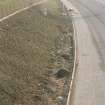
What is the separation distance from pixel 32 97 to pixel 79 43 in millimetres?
14254

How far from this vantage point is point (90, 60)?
2659 centimetres

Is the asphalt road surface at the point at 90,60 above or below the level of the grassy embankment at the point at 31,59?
below

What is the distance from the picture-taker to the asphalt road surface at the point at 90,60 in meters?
19.6

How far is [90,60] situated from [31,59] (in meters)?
4.99

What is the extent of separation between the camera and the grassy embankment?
1842 centimetres

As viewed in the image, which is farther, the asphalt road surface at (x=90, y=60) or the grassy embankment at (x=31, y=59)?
the asphalt road surface at (x=90, y=60)

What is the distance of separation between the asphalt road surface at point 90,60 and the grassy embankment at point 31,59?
0.86 meters

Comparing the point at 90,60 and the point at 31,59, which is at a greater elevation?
the point at 31,59

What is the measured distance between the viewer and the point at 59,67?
24375 millimetres

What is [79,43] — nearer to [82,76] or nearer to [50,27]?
[50,27]

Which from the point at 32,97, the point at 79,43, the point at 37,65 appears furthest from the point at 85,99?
the point at 79,43

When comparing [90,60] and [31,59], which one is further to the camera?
[90,60]

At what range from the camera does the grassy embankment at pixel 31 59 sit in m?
18.4

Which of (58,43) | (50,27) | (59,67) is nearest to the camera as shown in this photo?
(59,67)
